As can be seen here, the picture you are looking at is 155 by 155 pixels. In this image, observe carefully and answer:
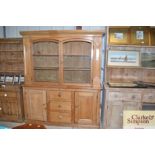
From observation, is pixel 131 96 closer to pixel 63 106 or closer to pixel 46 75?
pixel 63 106

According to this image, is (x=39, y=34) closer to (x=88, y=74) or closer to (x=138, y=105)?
(x=88, y=74)

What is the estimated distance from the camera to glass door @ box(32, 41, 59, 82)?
251 centimetres

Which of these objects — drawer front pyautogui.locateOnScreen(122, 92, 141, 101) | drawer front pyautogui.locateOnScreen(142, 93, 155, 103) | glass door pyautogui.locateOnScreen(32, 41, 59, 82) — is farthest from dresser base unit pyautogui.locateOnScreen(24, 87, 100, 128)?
drawer front pyautogui.locateOnScreen(142, 93, 155, 103)

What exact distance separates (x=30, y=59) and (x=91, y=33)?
3.24 feet

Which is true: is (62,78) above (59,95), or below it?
above

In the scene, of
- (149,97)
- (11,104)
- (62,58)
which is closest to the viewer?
(149,97)

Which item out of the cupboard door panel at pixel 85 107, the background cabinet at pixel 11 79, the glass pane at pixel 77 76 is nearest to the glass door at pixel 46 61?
the glass pane at pixel 77 76

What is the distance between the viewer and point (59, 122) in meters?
2.49

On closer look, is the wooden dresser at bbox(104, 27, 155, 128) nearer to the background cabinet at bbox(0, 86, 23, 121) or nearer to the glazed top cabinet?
the glazed top cabinet

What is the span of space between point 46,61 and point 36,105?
71 cm

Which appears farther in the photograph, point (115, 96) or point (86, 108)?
point (86, 108)

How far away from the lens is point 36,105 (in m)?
2.52

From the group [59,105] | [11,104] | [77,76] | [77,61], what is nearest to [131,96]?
[77,76]
